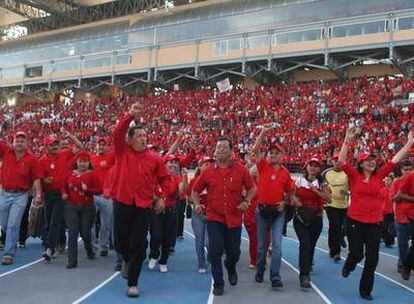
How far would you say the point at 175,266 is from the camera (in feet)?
27.3

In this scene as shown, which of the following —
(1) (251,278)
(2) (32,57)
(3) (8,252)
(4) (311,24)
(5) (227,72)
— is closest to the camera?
(1) (251,278)

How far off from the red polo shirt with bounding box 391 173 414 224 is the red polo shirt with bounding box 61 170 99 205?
15.0ft

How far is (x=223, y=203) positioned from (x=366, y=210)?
5.82 feet

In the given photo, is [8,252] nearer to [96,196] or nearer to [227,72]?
[96,196]

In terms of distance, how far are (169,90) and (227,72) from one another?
21.9ft

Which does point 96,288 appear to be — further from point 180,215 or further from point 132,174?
point 180,215

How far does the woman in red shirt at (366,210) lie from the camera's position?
6.36 meters

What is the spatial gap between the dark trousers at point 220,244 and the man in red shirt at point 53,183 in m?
2.90

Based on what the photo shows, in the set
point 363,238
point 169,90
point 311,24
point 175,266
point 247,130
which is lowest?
point 175,266

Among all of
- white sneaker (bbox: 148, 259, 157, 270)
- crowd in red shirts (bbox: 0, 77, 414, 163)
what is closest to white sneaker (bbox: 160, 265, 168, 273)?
white sneaker (bbox: 148, 259, 157, 270)

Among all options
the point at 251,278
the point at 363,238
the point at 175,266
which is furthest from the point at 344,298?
the point at 175,266

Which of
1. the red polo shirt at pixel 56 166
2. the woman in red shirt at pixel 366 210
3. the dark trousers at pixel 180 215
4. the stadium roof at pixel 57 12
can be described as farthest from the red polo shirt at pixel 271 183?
the stadium roof at pixel 57 12

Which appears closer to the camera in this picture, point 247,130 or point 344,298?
point 344,298

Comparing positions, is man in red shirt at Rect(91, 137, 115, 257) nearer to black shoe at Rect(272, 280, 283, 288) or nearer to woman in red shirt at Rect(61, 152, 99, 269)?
woman in red shirt at Rect(61, 152, 99, 269)
